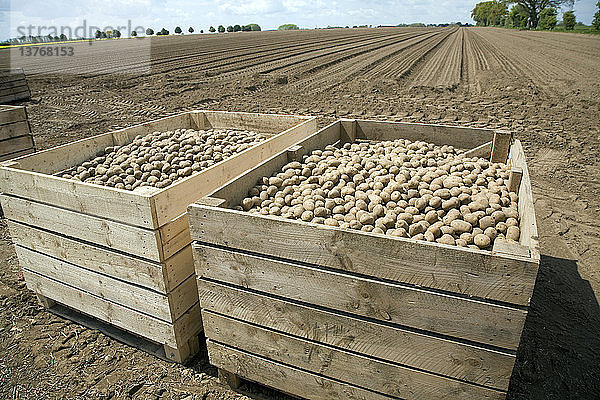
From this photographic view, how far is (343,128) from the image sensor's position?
4531 mm

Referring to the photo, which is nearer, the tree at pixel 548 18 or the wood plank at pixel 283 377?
the wood plank at pixel 283 377

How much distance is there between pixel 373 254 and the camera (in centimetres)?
200

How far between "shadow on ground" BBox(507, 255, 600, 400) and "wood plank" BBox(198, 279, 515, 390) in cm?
99

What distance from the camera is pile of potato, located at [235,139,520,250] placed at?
242 cm

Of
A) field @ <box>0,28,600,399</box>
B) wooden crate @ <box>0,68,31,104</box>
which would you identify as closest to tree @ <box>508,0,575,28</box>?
field @ <box>0,28,600,399</box>

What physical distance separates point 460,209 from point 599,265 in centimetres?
246

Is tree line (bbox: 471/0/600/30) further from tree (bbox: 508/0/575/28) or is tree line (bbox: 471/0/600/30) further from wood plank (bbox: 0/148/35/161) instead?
wood plank (bbox: 0/148/35/161)

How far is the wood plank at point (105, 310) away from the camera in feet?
Answer: 9.17

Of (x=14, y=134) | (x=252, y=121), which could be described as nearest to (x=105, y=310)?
(x=252, y=121)

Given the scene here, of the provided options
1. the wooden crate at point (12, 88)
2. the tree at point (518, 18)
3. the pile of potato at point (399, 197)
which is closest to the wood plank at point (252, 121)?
the pile of potato at point (399, 197)

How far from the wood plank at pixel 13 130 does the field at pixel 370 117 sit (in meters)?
1.22

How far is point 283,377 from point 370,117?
789 cm

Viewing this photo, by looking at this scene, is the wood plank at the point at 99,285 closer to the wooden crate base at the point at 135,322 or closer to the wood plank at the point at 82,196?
the wooden crate base at the point at 135,322

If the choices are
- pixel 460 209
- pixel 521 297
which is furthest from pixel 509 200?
pixel 521 297
